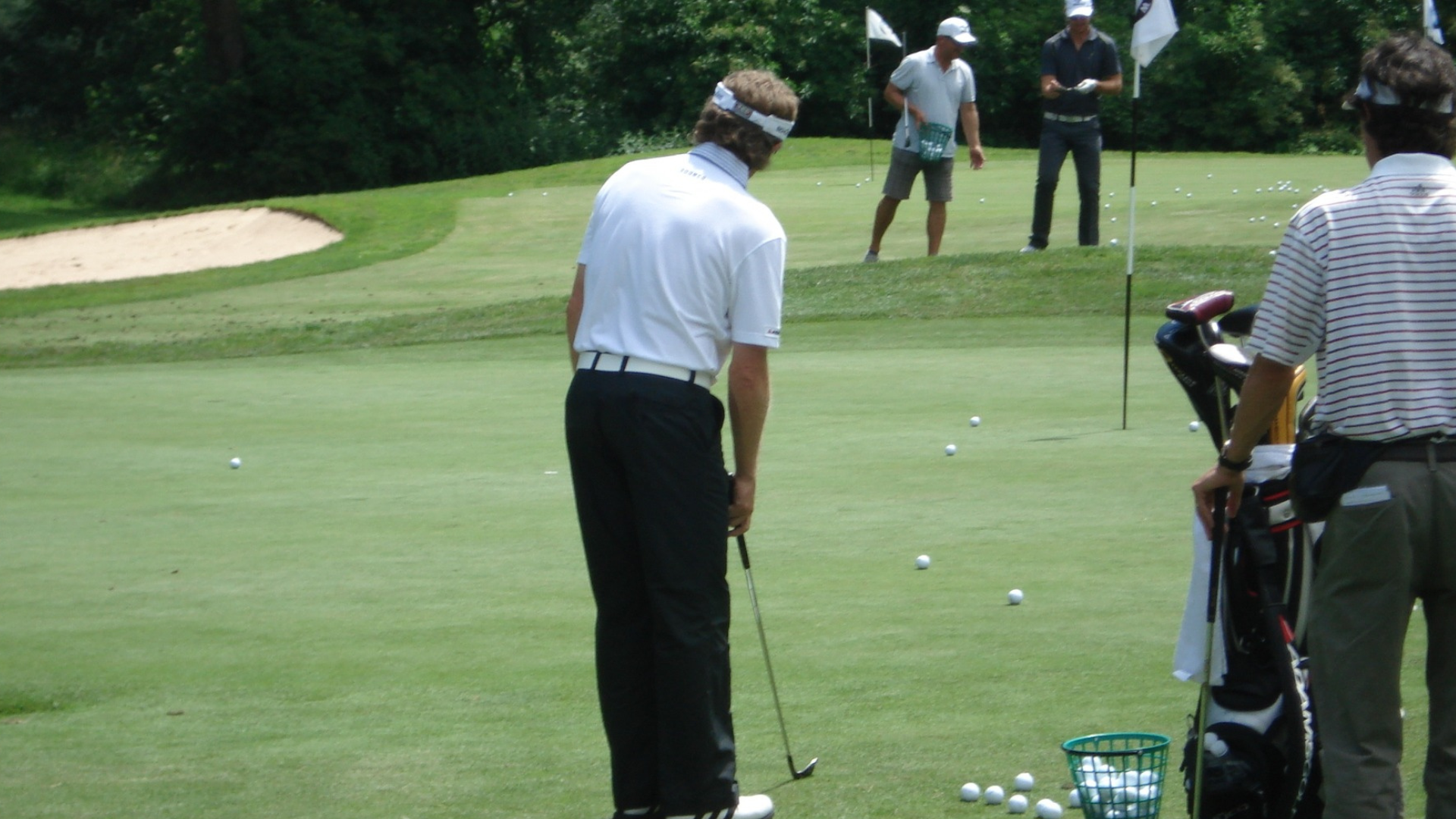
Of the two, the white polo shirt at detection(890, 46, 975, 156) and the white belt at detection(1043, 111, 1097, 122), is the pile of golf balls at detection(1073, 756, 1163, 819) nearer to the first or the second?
the white polo shirt at detection(890, 46, 975, 156)

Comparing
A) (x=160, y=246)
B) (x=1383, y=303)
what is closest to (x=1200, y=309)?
(x=1383, y=303)

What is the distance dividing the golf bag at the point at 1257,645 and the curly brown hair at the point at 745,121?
0.92m

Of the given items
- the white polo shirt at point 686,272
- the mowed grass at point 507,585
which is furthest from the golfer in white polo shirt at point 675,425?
the mowed grass at point 507,585

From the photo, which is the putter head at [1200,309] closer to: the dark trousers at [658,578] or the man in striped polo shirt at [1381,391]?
the man in striped polo shirt at [1381,391]

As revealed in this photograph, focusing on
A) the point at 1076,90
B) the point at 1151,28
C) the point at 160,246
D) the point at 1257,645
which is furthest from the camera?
the point at 160,246

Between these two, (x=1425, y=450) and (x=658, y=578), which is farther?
(x=658, y=578)

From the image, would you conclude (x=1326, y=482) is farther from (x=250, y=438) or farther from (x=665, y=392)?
(x=250, y=438)

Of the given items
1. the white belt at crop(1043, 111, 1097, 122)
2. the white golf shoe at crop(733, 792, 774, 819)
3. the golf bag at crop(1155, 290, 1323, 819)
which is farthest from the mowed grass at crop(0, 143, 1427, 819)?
the white belt at crop(1043, 111, 1097, 122)

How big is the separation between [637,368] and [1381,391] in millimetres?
1429

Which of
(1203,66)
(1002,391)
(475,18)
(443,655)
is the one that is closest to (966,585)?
(443,655)

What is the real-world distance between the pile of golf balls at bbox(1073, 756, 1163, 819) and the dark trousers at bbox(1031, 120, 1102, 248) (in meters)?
11.3

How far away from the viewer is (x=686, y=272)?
370 centimetres

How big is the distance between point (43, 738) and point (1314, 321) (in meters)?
3.11

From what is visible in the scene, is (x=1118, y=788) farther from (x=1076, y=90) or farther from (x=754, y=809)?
(x=1076, y=90)
